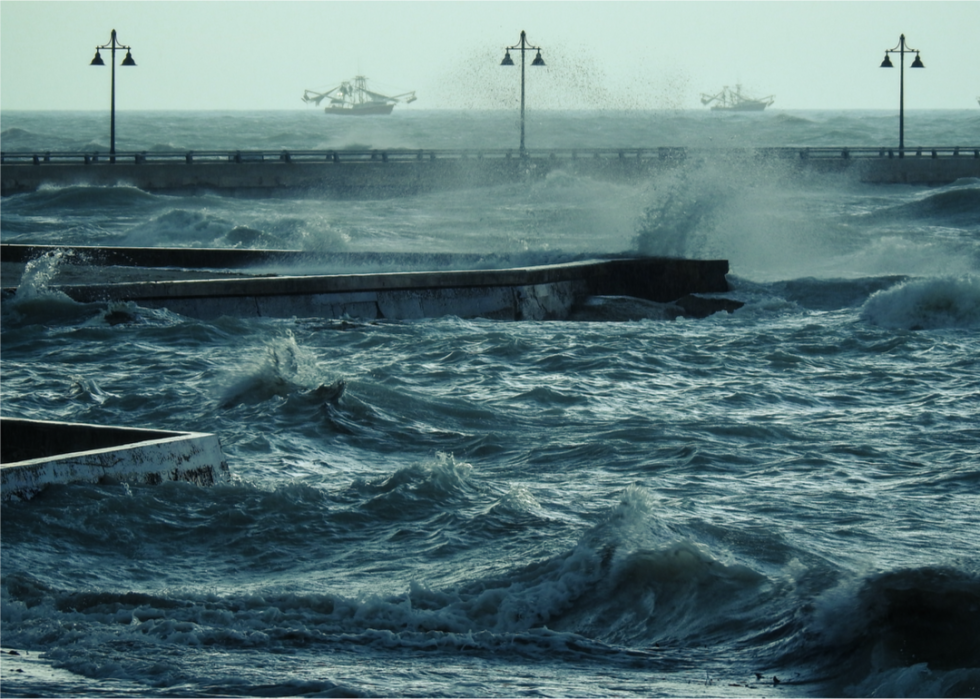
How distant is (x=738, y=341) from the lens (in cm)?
1391

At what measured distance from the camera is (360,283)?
14.8 metres

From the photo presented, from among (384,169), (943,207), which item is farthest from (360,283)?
(384,169)

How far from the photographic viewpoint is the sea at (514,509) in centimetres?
493

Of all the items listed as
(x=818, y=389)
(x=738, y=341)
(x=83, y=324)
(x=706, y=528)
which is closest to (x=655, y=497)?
(x=706, y=528)

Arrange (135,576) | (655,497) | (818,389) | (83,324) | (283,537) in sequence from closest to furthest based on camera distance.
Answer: (135,576), (283,537), (655,497), (818,389), (83,324)

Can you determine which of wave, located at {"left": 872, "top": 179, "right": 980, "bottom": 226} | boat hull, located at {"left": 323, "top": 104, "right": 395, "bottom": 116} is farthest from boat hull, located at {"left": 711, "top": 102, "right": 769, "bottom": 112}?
wave, located at {"left": 872, "top": 179, "right": 980, "bottom": 226}

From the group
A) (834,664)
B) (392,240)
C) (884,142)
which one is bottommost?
(834,664)

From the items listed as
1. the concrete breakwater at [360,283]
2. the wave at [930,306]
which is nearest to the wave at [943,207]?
the concrete breakwater at [360,283]

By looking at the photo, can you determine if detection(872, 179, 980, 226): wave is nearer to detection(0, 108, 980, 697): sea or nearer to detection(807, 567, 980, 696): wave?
detection(0, 108, 980, 697): sea

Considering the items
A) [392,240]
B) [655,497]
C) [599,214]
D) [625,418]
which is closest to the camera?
[655,497]

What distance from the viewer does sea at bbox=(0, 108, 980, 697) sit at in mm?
4934

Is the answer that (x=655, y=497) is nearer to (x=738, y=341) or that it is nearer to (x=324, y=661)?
(x=324, y=661)

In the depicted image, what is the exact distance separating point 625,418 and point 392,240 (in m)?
19.1

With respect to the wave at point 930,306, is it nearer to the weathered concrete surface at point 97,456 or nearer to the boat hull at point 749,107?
the weathered concrete surface at point 97,456
